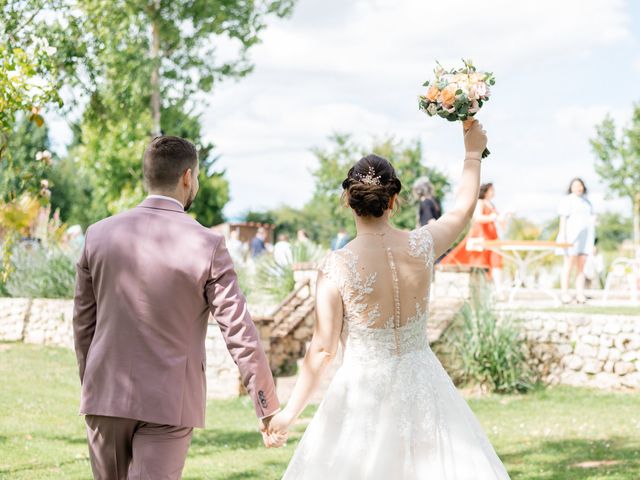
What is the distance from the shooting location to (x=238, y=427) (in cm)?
1002

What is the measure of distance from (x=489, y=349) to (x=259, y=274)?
5480 mm

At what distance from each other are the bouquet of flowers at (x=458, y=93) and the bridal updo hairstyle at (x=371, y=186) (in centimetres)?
47

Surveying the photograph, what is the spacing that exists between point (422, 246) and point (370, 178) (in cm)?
39

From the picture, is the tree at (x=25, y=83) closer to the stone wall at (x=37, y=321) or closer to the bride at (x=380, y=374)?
the bride at (x=380, y=374)

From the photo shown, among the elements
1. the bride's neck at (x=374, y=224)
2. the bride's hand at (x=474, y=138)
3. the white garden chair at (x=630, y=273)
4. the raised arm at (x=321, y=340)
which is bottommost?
the white garden chair at (x=630, y=273)

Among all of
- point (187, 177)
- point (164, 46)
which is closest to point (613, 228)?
point (164, 46)

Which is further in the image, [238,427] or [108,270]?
[238,427]

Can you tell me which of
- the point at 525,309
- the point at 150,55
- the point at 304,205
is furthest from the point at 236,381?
the point at 304,205

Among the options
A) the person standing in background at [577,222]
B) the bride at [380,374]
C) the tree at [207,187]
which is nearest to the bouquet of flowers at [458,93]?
the bride at [380,374]

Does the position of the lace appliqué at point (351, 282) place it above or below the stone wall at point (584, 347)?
above

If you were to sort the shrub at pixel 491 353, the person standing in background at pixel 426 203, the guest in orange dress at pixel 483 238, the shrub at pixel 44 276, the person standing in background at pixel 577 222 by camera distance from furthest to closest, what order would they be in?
1. the shrub at pixel 44 276
2. the guest in orange dress at pixel 483 238
3. the person standing in background at pixel 577 222
4. the person standing in background at pixel 426 203
5. the shrub at pixel 491 353

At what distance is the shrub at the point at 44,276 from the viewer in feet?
57.2

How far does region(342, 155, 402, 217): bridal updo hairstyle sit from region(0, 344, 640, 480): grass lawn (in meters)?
4.00

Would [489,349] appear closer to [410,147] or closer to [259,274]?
[259,274]
